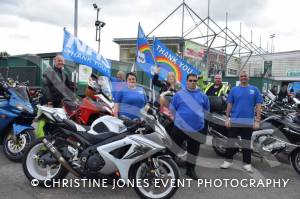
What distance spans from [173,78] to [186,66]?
2.00 m

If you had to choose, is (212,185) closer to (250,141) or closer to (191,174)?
(191,174)

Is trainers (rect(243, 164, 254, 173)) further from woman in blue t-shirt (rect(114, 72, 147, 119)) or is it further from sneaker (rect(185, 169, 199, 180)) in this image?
woman in blue t-shirt (rect(114, 72, 147, 119))

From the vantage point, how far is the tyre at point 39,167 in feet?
15.2

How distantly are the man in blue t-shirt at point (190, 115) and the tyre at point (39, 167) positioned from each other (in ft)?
5.54

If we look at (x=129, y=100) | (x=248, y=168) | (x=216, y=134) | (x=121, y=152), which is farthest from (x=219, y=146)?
(x=121, y=152)

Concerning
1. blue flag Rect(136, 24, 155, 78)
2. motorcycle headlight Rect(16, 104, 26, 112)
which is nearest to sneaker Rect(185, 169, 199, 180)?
motorcycle headlight Rect(16, 104, 26, 112)

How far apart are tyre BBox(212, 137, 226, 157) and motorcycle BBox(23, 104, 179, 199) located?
245 cm

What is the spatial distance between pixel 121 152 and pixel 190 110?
144cm

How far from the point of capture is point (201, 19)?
17.5 metres

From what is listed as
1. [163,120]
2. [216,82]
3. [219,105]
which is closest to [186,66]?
[216,82]

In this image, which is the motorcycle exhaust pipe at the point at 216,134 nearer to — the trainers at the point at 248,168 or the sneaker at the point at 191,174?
the trainers at the point at 248,168

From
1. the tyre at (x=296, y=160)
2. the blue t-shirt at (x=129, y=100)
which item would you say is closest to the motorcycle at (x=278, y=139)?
the tyre at (x=296, y=160)

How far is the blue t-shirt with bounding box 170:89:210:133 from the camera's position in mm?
5266

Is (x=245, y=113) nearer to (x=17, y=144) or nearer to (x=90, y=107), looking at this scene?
(x=90, y=107)
